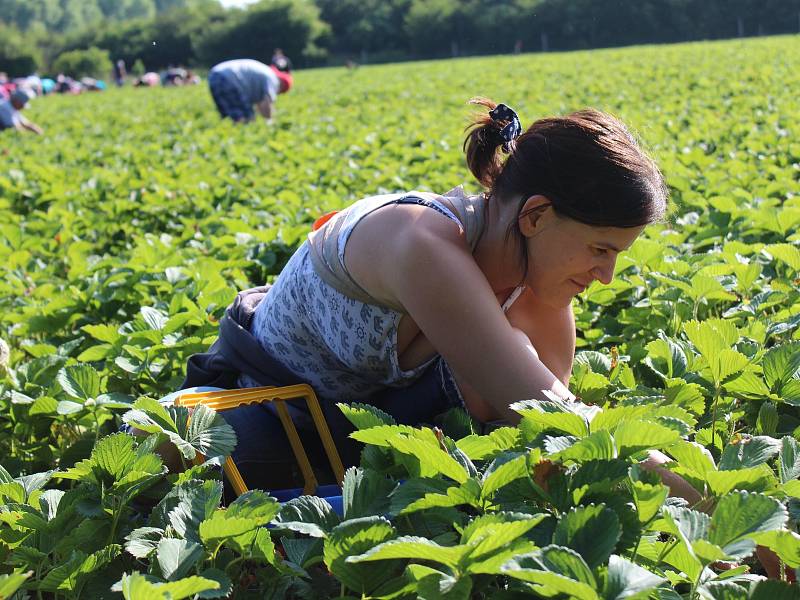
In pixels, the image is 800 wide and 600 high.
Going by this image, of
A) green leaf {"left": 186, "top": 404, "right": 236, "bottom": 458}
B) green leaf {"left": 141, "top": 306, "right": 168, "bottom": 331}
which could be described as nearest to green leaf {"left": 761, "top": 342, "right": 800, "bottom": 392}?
green leaf {"left": 186, "top": 404, "right": 236, "bottom": 458}

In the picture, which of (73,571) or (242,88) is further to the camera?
(242,88)

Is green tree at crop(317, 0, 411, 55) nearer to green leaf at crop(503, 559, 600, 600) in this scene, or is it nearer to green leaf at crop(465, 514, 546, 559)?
green leaf at crop(465, 514, 546, 559)

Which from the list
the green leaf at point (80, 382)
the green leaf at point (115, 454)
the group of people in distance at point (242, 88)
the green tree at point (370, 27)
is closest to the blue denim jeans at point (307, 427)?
the green leaf at point (80, 382)

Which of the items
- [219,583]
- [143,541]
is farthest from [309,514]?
[143,541]

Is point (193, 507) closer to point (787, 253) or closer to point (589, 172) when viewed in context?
point (589, 172)

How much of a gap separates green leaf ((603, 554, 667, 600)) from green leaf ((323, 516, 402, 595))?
31cm

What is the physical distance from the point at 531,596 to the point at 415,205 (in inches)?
37.8

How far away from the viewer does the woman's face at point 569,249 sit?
6.31 ft

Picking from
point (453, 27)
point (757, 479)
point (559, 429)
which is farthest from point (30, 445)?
point (453, 27)

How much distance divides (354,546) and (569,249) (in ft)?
2.96

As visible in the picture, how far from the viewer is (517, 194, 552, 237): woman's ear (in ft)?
6.31

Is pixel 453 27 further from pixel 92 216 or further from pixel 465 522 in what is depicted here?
pixel 465 522

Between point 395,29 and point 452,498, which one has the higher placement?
point 452,498

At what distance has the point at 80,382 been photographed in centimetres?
213
